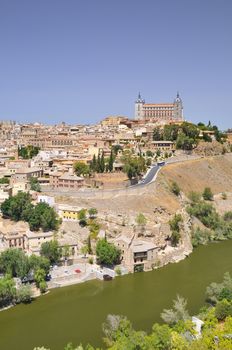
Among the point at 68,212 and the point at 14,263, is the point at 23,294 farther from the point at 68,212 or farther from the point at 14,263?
the point at 68,212

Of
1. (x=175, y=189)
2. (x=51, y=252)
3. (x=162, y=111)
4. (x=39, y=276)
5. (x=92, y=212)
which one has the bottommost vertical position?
(x=39, y=276)

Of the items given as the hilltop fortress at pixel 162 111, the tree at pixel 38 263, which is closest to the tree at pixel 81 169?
the tree at pixel 38 263

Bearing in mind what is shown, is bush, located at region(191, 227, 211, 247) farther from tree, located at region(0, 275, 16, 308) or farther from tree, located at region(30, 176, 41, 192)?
tree, located at region(0, 275, 16, 308)

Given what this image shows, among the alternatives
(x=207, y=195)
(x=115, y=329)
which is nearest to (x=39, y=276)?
(x=115, y=329)

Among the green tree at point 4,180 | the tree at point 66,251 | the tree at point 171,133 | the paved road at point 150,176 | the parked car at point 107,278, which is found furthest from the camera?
the tree at point 171,133

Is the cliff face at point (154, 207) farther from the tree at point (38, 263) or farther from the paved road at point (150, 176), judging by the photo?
the tree at point (38, 263)

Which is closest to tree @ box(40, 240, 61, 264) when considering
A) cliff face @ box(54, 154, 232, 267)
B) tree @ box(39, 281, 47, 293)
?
tree @ box(39, 281, 47, 293)

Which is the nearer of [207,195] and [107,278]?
[107,278]
